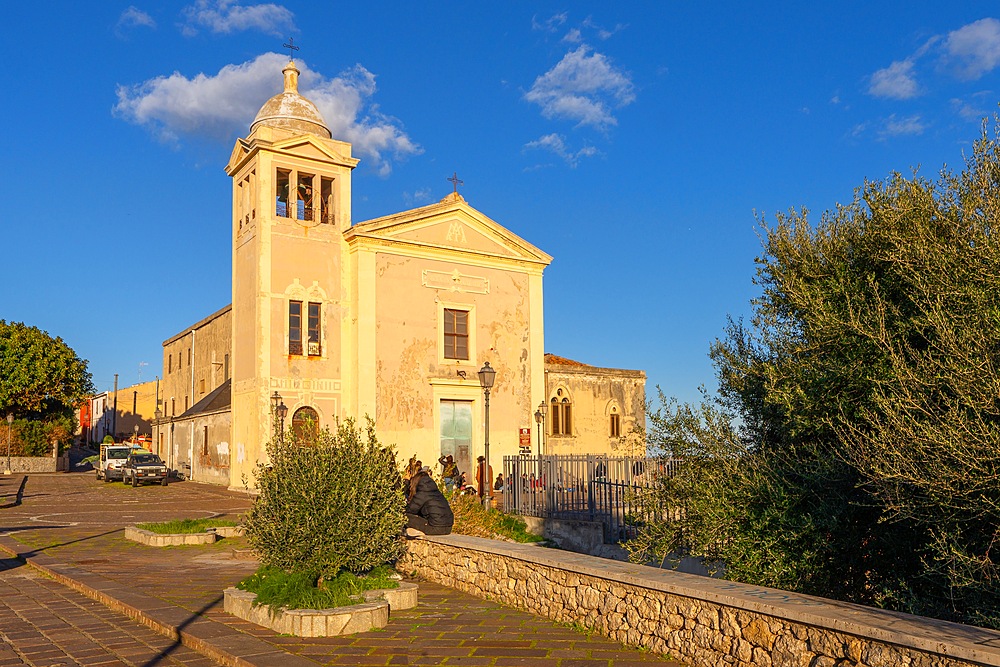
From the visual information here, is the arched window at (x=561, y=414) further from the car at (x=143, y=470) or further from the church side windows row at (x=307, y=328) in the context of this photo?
the car at (x=143, y=470)

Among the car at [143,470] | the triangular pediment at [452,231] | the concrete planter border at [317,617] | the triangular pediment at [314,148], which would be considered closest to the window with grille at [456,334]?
the triangular pediment at [452,231]

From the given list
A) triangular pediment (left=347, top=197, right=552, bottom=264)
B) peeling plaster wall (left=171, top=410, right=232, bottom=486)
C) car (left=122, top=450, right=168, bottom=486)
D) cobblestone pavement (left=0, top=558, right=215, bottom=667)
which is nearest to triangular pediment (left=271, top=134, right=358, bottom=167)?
triangular pediment (left=347, top=197, right=552, bottom=264)

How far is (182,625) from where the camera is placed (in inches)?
282

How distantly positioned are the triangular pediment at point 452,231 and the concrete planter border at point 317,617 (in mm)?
20963

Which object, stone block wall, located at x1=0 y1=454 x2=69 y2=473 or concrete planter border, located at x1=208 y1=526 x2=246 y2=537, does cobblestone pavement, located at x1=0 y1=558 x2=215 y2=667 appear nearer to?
concrete planter border, located at x1=208 y1=526 x2=246 y2=537

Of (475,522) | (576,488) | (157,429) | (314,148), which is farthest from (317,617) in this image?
(157,429)

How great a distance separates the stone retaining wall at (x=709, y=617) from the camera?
4418mm

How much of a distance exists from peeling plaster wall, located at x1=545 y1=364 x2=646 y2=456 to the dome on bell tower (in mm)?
13474

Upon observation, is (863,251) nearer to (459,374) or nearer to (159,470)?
(459,374)

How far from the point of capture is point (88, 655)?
21.2ft

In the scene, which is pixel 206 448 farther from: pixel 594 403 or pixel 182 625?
pixel 182 625

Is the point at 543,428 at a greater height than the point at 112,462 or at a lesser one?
greater

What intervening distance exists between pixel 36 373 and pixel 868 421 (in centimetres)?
4234

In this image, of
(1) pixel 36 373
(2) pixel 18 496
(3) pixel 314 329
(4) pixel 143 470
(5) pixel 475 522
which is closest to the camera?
(5) pixel 475 522
